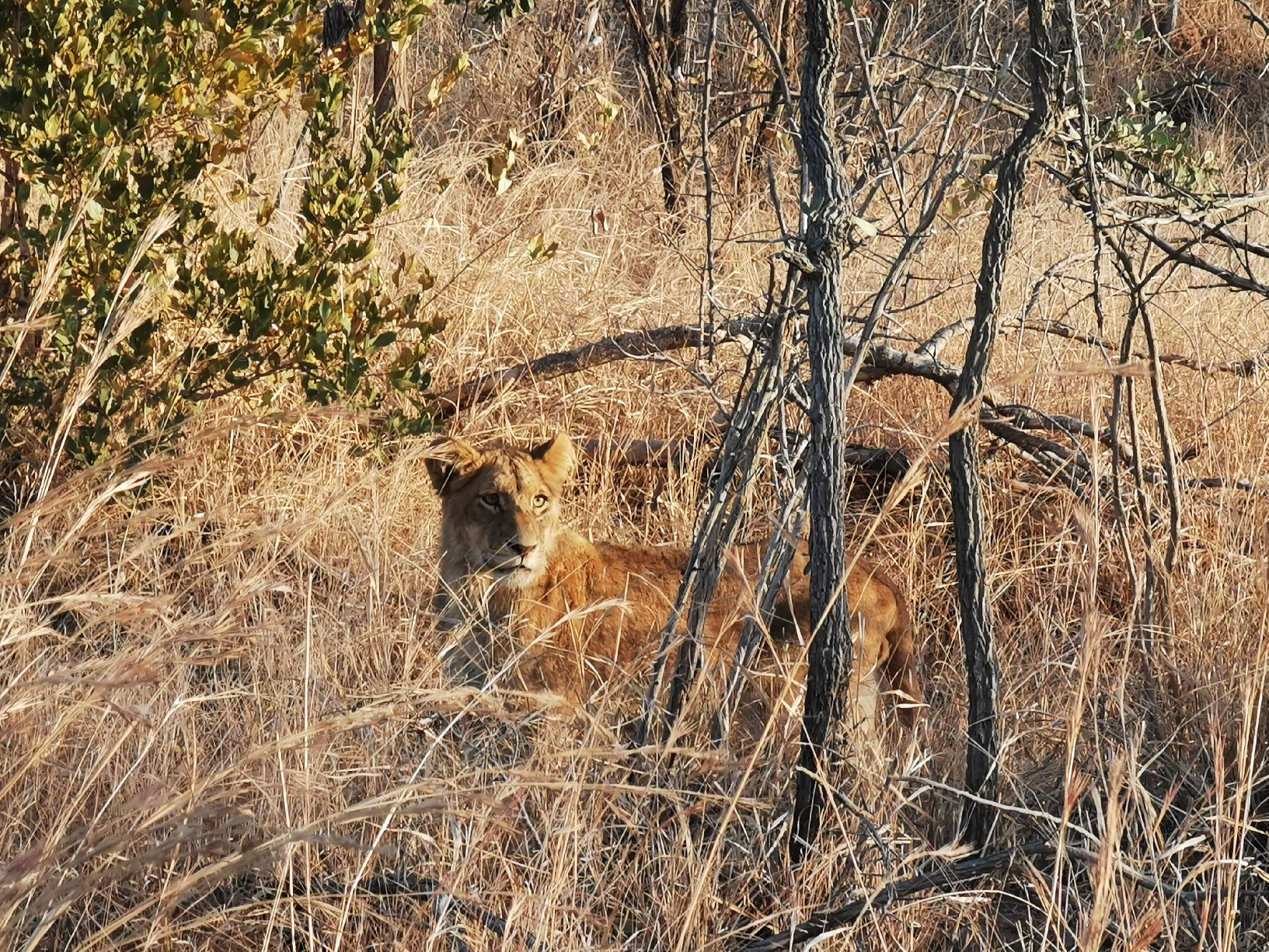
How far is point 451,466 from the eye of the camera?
4281 mm

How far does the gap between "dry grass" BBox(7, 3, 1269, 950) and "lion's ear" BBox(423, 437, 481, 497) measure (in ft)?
0.70

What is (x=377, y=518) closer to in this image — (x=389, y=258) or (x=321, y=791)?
(x=321, y=791)

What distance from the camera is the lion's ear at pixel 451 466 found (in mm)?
4238

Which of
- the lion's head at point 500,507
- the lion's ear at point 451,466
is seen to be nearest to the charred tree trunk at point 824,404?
the lion's head at point 500,507

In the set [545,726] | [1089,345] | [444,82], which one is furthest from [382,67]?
[545,726]

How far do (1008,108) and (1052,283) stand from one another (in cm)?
256

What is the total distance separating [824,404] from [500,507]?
1.67 meters

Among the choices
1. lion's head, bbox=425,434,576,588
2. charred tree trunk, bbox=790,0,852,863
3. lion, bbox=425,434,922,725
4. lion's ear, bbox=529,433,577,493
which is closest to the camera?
charred tree trunk, bbox=790,0,852,863

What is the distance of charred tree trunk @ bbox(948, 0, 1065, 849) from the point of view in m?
2.71

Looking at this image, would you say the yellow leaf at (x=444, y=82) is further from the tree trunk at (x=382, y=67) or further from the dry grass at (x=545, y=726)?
the tree trunk at (x=382, y=67)

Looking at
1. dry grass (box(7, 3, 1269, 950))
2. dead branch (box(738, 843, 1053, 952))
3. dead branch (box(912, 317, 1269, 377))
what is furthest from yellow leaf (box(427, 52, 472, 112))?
dead branch (box(738, 843, 1053, 952))

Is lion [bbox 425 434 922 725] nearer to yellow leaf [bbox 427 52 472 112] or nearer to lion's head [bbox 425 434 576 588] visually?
lion's head [bbox 425 434 576 588]

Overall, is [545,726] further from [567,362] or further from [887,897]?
[567,362]

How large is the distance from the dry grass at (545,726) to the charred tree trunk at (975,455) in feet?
0.43
